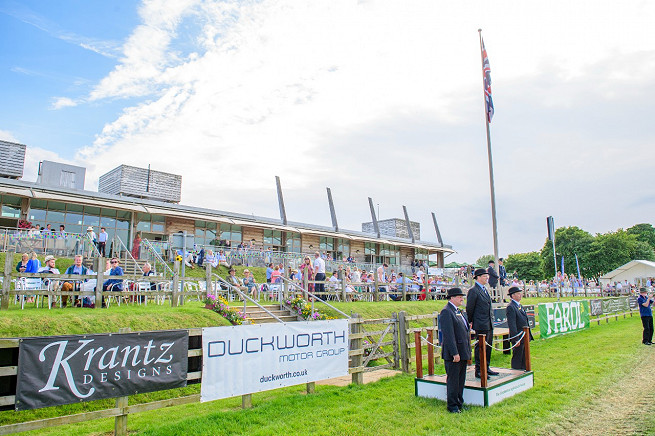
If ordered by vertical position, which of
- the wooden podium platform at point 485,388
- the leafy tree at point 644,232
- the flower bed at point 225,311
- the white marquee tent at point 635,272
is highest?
the leafy tree at point 644,232

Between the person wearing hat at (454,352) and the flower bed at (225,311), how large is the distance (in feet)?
21.8

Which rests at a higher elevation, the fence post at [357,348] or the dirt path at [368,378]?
the fence post at [357,348]

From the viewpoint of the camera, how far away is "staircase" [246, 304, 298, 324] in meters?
13.7

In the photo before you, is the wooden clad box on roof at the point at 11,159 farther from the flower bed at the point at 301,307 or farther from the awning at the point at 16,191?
the flower bed at the point at 301,307

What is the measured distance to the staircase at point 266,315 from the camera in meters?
13.7

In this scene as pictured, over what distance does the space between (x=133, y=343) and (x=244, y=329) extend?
1.72 m

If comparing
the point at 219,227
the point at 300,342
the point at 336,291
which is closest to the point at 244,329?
the point at 300,342

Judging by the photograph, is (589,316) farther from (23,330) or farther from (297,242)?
(23,330)

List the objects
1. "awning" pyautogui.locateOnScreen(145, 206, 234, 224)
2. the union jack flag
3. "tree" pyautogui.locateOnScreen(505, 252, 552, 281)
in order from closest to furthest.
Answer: the union jack flag, "awning" pyautogui.locateOnScreen(145, 206, 234, 224), "tree" pyautogui.locateOnScreen(505, 252, 552, 281)

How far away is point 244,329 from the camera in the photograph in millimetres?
7090

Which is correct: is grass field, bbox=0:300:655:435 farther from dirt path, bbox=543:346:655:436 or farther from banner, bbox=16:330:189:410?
banner, bbox=16:330:189:410

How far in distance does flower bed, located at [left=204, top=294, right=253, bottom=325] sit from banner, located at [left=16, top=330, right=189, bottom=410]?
240 inches

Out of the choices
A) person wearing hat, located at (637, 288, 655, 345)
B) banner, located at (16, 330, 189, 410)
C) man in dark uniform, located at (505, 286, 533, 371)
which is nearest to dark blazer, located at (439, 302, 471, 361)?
man in dark uniform, located at (505, 286, 533, 371)

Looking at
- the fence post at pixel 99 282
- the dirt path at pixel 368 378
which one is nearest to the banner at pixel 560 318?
the dirt path at pixel 368 378
